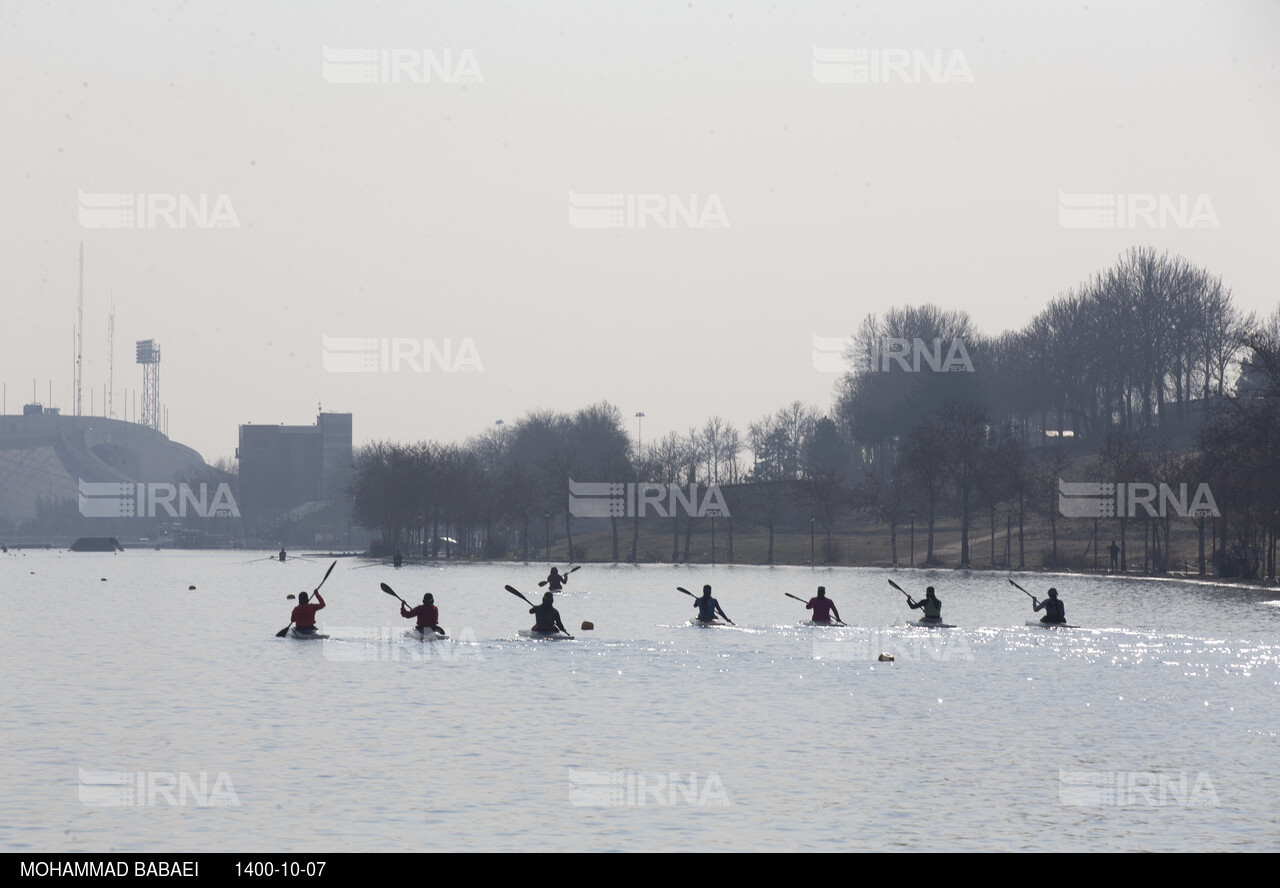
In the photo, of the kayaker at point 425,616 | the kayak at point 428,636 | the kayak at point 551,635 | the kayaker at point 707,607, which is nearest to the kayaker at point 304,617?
the kayak at point 428,636

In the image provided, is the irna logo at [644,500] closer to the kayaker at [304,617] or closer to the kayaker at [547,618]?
the kayaker at [547,618]

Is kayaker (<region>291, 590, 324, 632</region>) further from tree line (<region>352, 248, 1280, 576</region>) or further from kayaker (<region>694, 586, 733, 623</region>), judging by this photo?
tree line (<region>352, 248, 1280, 576</region>)

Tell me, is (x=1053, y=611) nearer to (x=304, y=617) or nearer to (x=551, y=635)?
(x=551, y=635)

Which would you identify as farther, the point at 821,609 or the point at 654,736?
the point at 821,609

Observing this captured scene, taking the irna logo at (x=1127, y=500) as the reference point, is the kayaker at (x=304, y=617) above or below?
below

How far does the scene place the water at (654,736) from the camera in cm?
1830

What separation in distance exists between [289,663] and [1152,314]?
374 ft

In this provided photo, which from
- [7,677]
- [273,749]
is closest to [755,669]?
[273,749]

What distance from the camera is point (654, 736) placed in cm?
2647

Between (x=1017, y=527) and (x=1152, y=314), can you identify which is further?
(x=1152, y=314)

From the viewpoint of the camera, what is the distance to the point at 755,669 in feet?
127

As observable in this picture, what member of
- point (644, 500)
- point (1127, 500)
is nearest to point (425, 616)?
point (1127, 500)

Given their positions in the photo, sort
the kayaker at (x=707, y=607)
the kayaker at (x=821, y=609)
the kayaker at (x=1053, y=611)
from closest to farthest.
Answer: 1. the kayaker at (x=1053, y=611)
2. the kayaker at (x=821, y=609)
3. the kayaker at (x=707, y=607)
